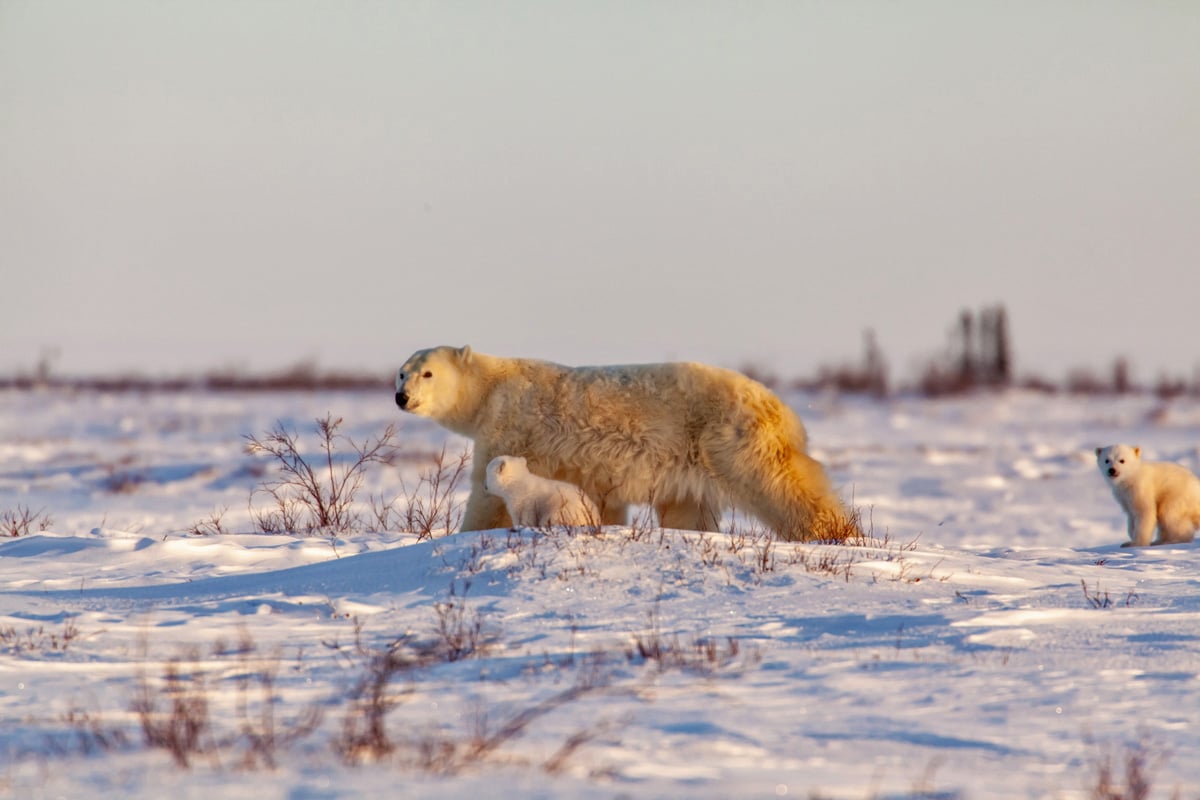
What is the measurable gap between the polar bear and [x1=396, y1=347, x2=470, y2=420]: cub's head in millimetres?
4697

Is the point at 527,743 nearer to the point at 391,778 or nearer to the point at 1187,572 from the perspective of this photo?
the point at 391,778

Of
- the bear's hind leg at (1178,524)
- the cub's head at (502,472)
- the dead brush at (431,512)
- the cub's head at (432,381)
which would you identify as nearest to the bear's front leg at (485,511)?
the dead brush at (431,512)

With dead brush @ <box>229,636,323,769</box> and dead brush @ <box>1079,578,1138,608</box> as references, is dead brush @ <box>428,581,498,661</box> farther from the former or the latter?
dead brush @ <box>1079,578,1138,608</box>

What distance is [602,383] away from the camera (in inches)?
323

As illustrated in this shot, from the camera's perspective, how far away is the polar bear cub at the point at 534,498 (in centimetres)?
750

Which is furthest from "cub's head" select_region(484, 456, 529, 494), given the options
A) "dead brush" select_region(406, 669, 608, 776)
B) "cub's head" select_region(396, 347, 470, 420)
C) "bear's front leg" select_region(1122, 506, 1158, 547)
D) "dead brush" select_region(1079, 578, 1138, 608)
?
"bear's front leg" select_region(1122, 506, 1158, 547)

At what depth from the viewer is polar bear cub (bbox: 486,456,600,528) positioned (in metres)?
7.50

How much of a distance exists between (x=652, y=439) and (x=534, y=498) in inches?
34.5

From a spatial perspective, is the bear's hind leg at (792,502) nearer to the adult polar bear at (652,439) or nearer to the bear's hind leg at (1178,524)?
the adult polar bear at (652,439)

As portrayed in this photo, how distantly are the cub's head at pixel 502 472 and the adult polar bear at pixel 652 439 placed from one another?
0.47 meters

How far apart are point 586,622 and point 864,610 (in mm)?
1222

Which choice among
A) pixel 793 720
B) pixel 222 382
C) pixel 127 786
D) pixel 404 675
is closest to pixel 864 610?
pixel 793 720

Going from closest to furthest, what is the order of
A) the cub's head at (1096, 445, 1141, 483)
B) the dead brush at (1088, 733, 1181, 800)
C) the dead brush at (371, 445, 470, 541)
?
the dead brush at (1088, 733, 1181, 800)
the dead brush at (371, 445, 470, 541)
the cub's head at (1096, 445, 1141, 483)

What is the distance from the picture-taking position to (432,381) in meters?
8.27
